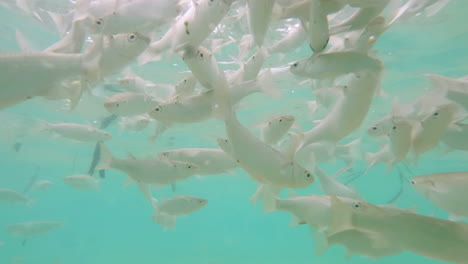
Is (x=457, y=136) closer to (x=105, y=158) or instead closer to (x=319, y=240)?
(x=319, y=240)

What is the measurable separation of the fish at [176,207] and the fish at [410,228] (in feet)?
10.5

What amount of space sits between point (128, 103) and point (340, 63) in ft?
9.25

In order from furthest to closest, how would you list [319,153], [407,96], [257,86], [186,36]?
1. [407,96]
2. [319,153]
3. [257,86]
4. [186,36]

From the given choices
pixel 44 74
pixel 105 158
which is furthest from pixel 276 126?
pixel 105 158

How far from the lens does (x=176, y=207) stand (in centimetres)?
559

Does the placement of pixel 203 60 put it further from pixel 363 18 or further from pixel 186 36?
pixel 363 18

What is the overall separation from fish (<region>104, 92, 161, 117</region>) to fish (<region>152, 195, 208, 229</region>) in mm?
2044

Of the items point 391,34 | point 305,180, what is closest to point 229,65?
point 391,34

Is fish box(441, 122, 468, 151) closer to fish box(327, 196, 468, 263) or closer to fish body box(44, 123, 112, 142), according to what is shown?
fish box(327, 196, 468, 263)

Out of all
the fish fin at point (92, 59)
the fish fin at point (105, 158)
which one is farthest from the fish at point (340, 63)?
the fish fin at point (105, 158)

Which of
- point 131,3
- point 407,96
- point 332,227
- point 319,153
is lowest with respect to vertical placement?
point 407,96

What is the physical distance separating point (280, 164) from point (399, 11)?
6.16 feet

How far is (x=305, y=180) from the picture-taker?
91.9 inches

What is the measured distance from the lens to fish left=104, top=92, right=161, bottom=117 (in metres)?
3.79
